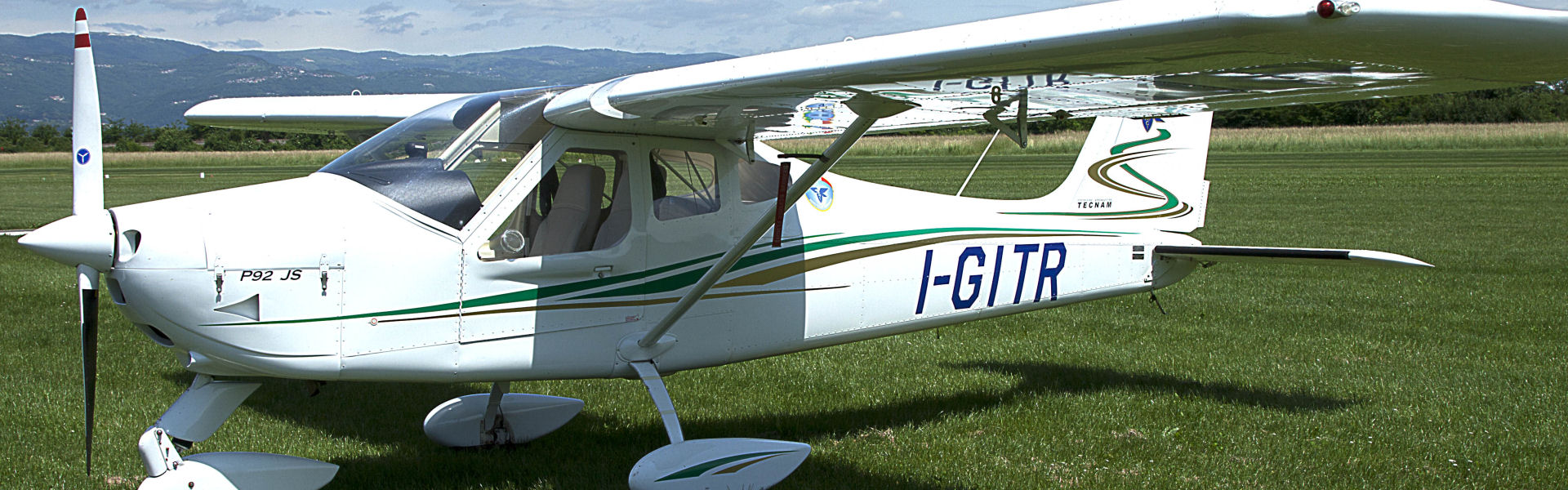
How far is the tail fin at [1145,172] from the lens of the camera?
682 centimetres

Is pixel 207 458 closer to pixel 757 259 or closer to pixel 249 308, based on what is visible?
pixel 249 308

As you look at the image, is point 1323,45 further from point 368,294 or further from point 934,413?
point 934,413

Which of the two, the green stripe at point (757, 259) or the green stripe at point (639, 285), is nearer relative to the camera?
the green stripe at point (639, 285)

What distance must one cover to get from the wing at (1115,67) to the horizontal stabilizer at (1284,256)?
1.34 meters

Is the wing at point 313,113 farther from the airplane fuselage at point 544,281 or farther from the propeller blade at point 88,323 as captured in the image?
the propeller blade at point 88,323

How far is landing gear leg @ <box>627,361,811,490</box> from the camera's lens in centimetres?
438

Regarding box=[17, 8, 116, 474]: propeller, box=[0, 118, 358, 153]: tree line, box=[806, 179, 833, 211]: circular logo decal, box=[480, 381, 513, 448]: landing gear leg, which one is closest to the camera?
box=[17, 8, 116, 474]: propeller

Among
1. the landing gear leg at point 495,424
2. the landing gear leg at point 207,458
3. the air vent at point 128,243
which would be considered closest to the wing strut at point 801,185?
the landing gear leg at point 495,424

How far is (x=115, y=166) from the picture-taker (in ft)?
170

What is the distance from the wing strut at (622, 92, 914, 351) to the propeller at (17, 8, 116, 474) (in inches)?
83.2

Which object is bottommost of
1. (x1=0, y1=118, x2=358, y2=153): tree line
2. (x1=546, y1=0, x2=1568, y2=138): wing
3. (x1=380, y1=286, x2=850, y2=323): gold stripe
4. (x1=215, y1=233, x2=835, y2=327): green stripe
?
(x1=0, y1=118, x2=358, y2=153): tree line

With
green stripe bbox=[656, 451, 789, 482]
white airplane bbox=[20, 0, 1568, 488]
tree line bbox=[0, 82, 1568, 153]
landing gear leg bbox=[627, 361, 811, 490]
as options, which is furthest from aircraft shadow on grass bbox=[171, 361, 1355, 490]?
tree line bbox=[0, 82, 1568, 153]

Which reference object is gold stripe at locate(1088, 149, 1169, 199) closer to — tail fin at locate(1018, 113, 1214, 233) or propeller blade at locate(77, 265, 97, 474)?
tail fin at locate(1018, 113, 1214, 233)

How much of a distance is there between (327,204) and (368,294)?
0.39 meters
